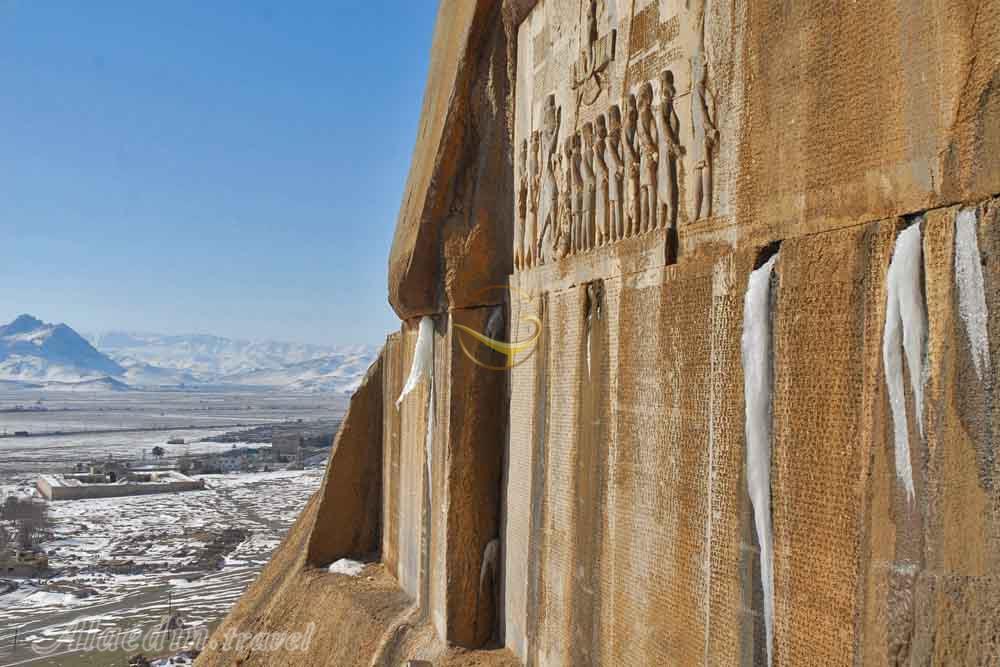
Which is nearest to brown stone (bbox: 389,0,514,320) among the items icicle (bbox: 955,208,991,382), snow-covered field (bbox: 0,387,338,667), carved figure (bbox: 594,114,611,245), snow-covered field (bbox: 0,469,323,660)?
carved figure (bbox: 594,114,611,245)

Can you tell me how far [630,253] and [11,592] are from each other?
2149 cm

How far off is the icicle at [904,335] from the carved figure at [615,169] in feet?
5.99

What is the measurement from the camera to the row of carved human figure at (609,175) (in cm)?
338

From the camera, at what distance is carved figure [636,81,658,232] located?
12.1 feet

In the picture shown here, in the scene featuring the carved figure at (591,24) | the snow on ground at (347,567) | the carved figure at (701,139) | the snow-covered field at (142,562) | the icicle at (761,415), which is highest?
the carved figure at (591,24)

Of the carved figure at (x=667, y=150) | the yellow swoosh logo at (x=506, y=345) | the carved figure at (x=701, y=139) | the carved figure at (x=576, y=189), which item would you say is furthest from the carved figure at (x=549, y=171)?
the carved figure at (x=701, y=139)

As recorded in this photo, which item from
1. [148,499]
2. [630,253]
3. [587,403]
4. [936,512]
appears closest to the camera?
[936,512]

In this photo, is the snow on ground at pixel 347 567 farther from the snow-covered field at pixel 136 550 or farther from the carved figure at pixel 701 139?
the snow-covered field at pixel 136 550

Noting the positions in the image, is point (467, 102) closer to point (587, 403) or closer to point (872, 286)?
point (587, 403)

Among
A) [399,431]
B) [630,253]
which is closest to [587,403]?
[630,253]

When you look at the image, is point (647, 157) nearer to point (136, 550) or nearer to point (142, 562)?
point (142, 562)

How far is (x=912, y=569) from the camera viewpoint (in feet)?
7.11

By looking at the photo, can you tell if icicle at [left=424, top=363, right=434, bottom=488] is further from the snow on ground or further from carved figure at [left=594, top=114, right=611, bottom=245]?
carved figure at [left=594, top=114, right=611, bottom=245]

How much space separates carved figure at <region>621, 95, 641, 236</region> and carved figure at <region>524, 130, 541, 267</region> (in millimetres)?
1277
